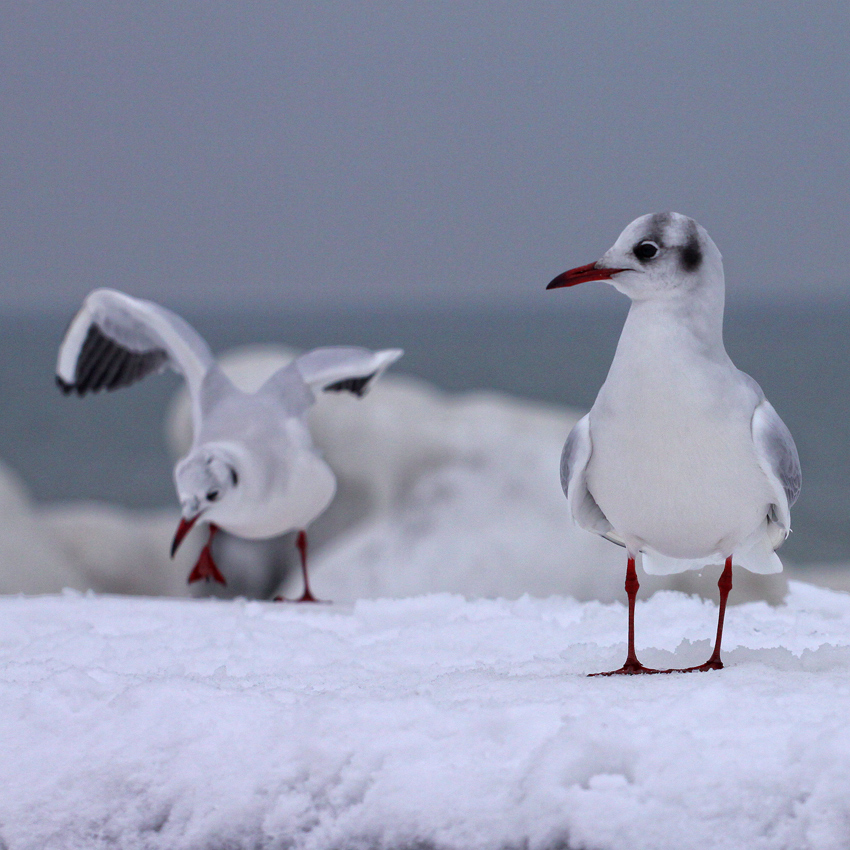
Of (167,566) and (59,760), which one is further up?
(59,760)

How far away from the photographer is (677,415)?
2174 millimetres

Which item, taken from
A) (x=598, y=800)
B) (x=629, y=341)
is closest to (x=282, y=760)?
(x=598, y=800)

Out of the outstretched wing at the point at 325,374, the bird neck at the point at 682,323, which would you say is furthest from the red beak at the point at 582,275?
the outstretched wing at the point at 325,374

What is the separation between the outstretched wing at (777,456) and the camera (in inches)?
87.4

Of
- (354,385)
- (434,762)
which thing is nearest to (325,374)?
(354,385)

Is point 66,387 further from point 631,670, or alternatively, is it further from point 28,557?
point 631,670

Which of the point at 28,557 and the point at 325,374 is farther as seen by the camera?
the point at 28,557

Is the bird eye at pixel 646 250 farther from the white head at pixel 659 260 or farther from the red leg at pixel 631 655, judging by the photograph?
Answer: the red leg at pixel 631 655

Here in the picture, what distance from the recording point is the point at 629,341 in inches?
88.9

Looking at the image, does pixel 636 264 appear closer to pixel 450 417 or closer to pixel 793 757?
pixel 793 757

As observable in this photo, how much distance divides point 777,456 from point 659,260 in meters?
0.47

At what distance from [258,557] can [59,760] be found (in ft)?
18.5

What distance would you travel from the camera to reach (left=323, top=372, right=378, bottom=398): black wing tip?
4.95m

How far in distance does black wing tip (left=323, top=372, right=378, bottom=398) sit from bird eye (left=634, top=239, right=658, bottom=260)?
280 cm
